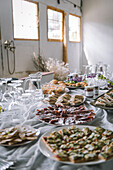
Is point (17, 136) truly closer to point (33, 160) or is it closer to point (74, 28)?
point (33, 160)

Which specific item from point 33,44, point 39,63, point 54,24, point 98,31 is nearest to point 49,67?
point 39,63

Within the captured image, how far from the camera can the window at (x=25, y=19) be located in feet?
13.8

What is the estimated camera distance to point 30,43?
4594 mm

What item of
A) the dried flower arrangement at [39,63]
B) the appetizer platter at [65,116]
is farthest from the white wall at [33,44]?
the appetizer platter at [65,116]

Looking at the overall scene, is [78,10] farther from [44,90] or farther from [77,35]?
[44,90]

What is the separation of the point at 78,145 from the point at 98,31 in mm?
6310

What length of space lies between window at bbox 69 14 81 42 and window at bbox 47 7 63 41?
2.06ft

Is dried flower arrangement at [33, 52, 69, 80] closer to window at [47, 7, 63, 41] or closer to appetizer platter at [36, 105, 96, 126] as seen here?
window at [47, 7, 63, 41]

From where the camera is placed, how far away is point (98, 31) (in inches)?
261

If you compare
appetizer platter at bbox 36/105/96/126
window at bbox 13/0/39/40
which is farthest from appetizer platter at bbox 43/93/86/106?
window at bbox 13/0/39/40

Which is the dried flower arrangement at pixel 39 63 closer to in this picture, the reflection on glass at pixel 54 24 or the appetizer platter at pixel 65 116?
the reflection on glass at pixel 54 24

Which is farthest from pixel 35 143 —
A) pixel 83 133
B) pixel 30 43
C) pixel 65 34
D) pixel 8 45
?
pixel 65 34

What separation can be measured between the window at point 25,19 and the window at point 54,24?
61 centimetres

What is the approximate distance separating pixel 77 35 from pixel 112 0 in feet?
5.17
